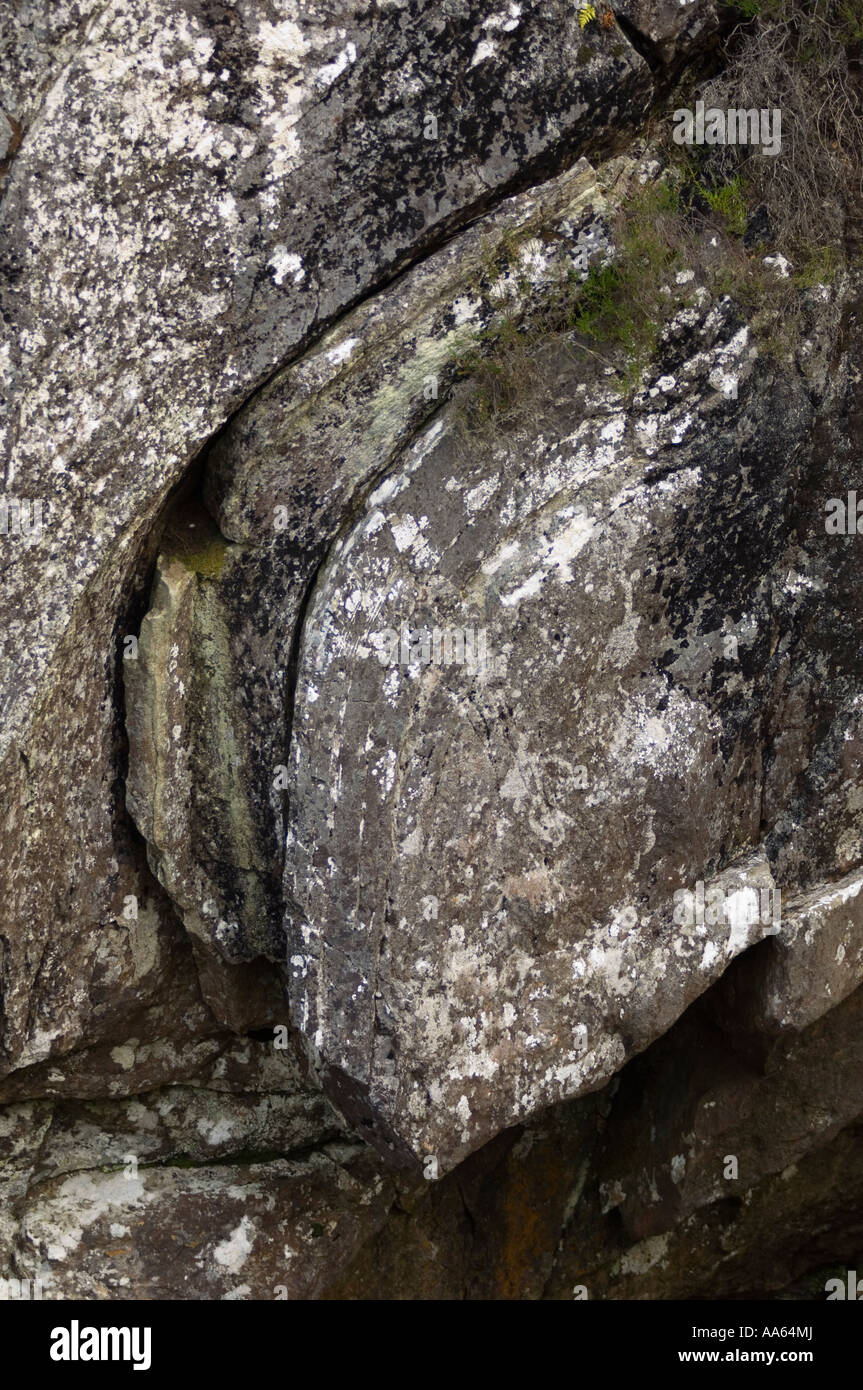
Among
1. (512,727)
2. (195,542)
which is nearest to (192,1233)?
(512,727)

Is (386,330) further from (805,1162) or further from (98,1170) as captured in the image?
(805,1162)

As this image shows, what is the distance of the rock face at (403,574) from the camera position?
4520mm

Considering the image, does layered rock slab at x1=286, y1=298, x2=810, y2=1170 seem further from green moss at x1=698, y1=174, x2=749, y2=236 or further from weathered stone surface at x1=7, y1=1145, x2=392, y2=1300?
weathered stone surface at x1=7, y1=1145, x2=392, y2=1300

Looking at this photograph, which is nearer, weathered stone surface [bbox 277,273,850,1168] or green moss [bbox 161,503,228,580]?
weathered stone surface [bbox 277,273,850,1168]

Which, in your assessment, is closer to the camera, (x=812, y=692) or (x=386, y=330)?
(x=386, y=330)

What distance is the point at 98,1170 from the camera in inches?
238

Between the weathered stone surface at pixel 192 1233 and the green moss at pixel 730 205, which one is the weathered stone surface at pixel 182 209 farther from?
the weathered stone surface at pixel 192 1233

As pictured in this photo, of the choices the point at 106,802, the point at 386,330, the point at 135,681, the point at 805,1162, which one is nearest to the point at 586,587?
the point at 386,330

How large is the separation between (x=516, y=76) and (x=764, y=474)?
169 cm

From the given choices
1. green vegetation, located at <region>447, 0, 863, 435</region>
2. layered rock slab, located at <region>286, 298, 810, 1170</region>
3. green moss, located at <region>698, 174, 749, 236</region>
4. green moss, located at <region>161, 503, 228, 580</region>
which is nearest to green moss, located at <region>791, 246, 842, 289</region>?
green vegetation, located at <region>447, 0, 863, 435</region>

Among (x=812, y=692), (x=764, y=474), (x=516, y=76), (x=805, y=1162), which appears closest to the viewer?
(x=516, y=76)

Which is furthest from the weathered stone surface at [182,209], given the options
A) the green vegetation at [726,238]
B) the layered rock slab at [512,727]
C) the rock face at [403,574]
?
the layered rock slab at [512,727]

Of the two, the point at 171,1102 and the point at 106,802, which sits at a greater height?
the point at 106,802

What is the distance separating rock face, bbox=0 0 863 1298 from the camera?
4520 millimetres
